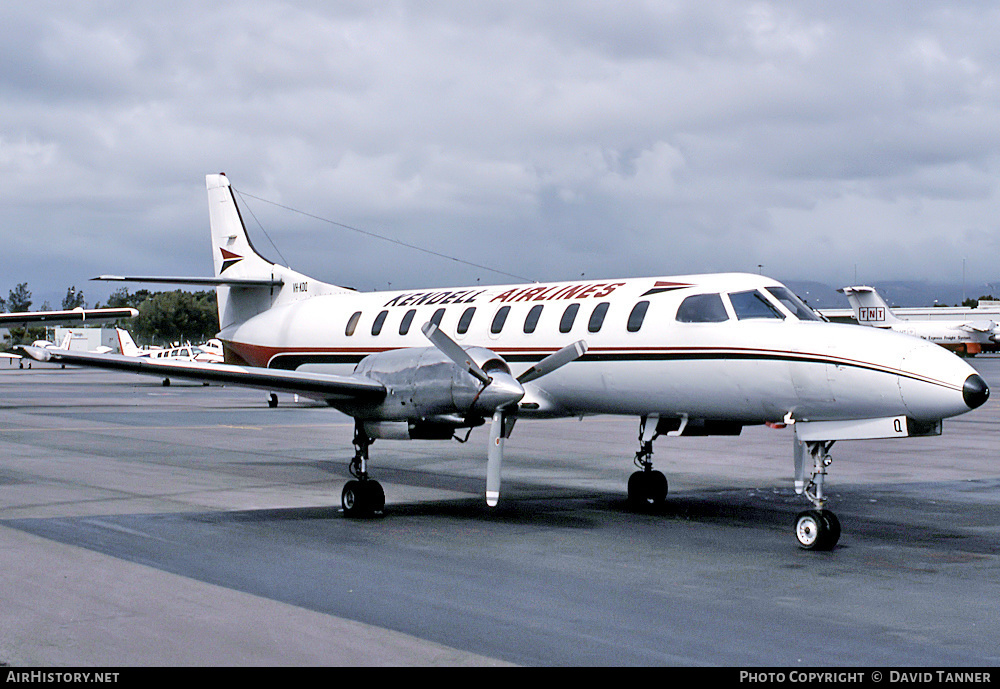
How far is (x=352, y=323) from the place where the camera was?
55.9ft

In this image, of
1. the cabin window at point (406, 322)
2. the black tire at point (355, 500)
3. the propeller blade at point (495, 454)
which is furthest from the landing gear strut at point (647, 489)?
the cabin window at point (406, 322)

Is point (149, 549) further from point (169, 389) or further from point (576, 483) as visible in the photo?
point (169, 389)

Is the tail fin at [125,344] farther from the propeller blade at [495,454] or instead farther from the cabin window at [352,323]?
the propeller blade at [495,454]

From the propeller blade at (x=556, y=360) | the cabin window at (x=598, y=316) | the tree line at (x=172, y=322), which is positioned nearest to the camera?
the propeller blade at (x=556, y=360)

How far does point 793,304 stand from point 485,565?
5182 millimetres

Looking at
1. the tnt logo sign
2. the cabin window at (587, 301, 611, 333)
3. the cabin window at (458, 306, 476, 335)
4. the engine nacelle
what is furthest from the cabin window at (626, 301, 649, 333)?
the tnt logo sign

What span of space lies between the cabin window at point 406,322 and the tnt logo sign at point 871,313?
87.3 m

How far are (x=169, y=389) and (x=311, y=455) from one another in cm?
3316

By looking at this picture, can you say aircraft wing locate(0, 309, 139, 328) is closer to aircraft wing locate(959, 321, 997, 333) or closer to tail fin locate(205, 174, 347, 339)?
tail fin locate(205, 174, 347, 339)

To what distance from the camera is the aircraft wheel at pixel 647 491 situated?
1375cm

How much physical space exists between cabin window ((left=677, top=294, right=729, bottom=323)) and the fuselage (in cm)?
1

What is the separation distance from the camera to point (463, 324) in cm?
1527

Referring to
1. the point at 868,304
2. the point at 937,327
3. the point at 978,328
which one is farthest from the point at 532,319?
the point at 978,328
